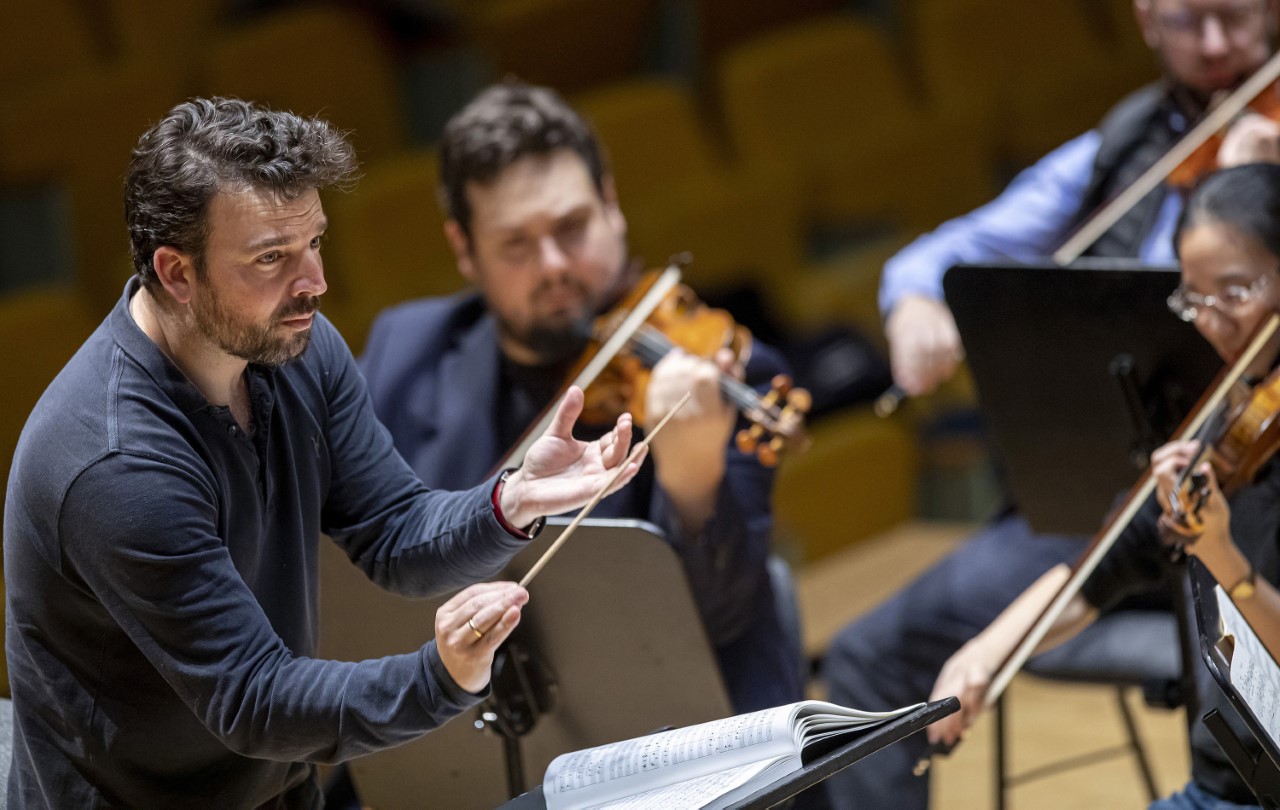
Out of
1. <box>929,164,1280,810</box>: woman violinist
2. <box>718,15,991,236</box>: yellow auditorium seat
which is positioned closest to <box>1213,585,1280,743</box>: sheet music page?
<box>929,164,1280,810</box>: woman violinist

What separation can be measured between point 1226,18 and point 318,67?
1952 millimetres

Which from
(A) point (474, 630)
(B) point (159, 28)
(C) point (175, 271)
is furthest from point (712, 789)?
(B) point (159, 28)

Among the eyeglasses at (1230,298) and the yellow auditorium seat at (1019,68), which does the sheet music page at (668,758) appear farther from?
the yellow auditorium seat at (1019,68)

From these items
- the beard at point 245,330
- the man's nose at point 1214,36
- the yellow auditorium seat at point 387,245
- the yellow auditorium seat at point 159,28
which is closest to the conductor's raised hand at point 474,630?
the beard at point 245,330

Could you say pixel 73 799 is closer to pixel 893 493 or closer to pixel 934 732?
pixel 934 732

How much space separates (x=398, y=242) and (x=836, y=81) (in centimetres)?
136

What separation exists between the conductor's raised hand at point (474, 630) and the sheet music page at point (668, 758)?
159 mm

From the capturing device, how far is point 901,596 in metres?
2.39

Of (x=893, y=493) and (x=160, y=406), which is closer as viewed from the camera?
(x=160, y=406)

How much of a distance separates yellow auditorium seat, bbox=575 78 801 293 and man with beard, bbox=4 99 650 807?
2.28m

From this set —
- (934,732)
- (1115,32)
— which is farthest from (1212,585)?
(1115,32)

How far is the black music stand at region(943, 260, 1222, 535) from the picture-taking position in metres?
1.85

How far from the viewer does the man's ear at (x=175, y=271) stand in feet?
4.14

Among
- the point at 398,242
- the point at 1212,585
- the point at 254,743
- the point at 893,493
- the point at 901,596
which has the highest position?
the point at 398,242
